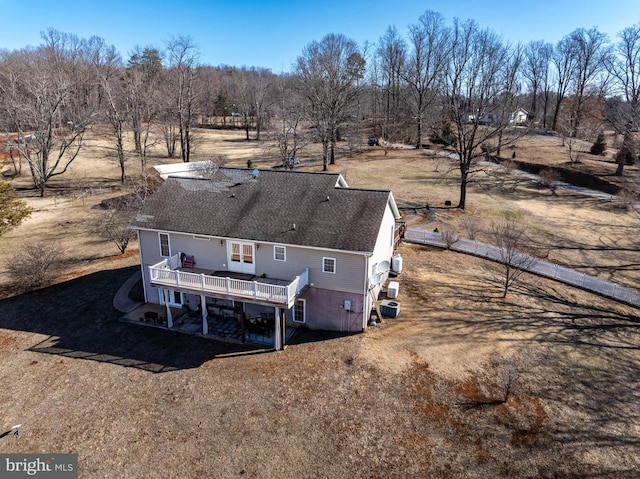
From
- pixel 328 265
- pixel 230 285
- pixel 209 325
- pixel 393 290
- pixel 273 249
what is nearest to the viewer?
pixel 230 285

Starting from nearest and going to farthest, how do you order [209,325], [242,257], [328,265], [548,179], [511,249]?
[328,265] < [242,257] < [209,325] < [511,249] < [548,179]

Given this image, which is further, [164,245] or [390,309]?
[164,245]

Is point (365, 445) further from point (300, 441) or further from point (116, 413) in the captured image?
point (116, 413)

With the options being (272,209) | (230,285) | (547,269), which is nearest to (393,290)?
(272,209)

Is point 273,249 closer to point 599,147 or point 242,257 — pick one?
point 242,257

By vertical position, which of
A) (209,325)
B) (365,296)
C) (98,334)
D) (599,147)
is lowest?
(98,334)

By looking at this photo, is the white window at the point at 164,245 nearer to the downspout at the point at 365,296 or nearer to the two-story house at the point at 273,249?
the two-story house at the point at 273,249

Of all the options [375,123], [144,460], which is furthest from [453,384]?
[375,123]
